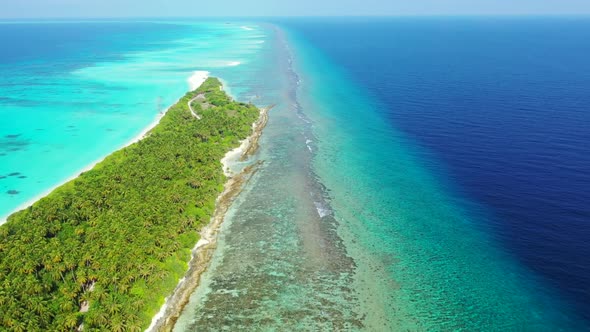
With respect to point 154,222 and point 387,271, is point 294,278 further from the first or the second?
point 154,222

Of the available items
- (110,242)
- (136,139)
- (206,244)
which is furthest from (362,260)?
(136,139)

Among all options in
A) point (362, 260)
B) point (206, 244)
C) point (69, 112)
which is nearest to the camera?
point (362, 260)

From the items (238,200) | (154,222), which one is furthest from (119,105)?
(154,222)

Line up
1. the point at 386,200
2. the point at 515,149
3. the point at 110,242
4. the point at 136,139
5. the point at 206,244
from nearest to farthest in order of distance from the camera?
the point at 110,242 < the point at 206,244 < the point at 386,200 < the point at 515,149 < the point at 136,139

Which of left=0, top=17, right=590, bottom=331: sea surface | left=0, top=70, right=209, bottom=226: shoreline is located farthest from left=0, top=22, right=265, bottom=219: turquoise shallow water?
left=0, top=70, right=209, bottom=226: shoreline

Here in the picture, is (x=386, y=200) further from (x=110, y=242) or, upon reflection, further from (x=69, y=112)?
(x=69, y=112)
